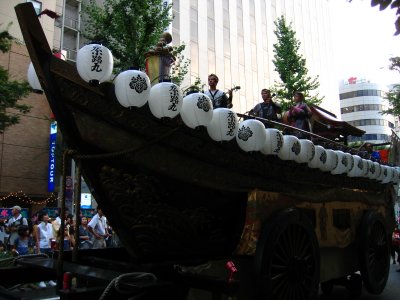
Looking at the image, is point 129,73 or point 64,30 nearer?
point 129,73

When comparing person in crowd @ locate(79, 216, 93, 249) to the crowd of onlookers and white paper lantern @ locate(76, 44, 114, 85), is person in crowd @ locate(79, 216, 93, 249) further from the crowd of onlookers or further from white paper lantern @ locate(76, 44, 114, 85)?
white paper lantern @ locate(76, 44, 114, 85)

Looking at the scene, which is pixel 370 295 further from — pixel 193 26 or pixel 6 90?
pixel 193 26

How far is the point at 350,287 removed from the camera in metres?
7.39

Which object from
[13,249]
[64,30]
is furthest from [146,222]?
[64,30]

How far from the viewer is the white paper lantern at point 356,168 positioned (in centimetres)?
666

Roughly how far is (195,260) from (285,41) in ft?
53.1

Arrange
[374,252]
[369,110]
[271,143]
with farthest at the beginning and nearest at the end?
[369,110] → [374,252] → [271,143]

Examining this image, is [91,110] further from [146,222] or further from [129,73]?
[146,222]

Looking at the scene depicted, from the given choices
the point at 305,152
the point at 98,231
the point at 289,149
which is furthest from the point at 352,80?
the point at 289,149

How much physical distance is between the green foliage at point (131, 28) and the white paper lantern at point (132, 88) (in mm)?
9496

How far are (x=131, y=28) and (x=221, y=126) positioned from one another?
10126 millimetres

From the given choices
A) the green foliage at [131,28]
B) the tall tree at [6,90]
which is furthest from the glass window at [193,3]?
the tall tree at [6,90]

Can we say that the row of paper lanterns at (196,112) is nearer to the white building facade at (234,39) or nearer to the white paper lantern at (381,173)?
the white paper lantern at (381,173)

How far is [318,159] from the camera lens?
18.7ft
